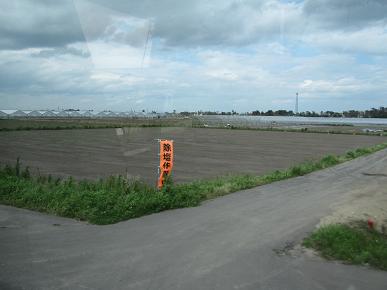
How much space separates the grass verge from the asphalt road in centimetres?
25

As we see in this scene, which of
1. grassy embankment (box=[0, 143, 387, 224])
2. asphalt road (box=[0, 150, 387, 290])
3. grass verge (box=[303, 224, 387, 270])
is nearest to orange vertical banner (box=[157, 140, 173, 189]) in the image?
grassy embankment (box=[0, 143, 387, 224])

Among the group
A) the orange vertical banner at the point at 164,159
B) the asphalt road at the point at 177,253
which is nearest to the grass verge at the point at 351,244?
the asphalt road at the point at 177,253

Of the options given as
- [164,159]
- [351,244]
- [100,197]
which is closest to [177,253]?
[351,244]

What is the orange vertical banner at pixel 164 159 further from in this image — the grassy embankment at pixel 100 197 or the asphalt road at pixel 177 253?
the asphalt road at pixel 177 253

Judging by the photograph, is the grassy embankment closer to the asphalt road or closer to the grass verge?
the asphalt road

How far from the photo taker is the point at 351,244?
611cm

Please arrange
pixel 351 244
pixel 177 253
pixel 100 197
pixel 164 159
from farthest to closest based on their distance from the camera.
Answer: pixel 164 159 < pixel 100 197 < pixel 351 244 < pixel 177 253

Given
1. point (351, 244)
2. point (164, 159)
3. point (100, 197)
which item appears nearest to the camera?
point (351, 244)

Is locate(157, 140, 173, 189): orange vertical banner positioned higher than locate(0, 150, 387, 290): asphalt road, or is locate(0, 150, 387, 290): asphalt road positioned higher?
locate(157, 140, 173, 189): orange vertical banner

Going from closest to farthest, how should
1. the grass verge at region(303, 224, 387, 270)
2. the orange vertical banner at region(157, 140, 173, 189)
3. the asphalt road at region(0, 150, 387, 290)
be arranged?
the asphalt road at region(0, 150, 387, 290) → the grass verge at region(303, 224, 387, 270) → the orange vertical banner at region(157, 140, 173, 189)

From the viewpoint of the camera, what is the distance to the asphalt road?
4.80m

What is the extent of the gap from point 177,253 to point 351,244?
2.53 meters

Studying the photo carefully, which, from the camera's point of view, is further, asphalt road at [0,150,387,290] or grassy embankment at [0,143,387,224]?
grassy embankment at [0,143,387,224]

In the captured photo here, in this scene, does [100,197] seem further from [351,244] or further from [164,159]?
[351,244]
